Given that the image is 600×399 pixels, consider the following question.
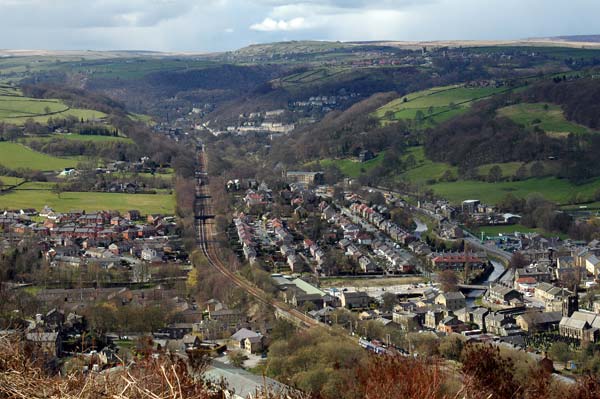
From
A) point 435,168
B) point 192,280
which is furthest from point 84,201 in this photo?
point 435,168

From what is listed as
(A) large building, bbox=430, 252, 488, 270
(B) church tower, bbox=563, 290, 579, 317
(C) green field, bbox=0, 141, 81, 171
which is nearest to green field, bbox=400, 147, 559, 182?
(A) large building, bbox=430, 252, 488, 270

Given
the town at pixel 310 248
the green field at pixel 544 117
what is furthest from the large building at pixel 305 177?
the green field at pixel 544 117

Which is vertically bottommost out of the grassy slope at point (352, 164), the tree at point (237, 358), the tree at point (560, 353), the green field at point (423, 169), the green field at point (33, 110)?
the grassy slope at point (352, 164)

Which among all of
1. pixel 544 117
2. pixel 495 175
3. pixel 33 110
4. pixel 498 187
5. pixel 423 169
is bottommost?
pixel 423 169

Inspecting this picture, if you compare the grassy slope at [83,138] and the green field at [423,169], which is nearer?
the green field at [423,169]

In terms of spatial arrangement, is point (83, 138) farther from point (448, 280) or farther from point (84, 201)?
point (448, 280)

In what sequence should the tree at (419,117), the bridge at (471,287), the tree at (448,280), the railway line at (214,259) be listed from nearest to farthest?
the railway line at (214,259)
the tree at (448,280)
the bridge at (471,287)
the tree at (419,117)

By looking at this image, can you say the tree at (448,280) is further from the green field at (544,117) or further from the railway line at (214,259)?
the green field at (544,117)
